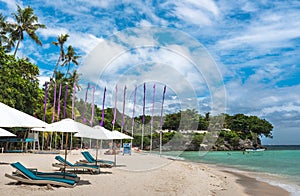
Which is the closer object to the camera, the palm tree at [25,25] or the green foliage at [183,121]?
the palm tree at [25,25]

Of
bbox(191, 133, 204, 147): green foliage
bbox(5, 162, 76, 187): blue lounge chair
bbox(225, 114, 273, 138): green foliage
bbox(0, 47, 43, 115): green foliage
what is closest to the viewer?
bbox(5, 162, 76, 187): blue lounge chair

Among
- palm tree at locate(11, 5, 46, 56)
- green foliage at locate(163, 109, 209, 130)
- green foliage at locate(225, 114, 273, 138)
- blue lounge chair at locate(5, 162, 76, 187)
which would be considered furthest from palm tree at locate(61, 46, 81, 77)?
green foliage at locate(225, 114, 273, 138)

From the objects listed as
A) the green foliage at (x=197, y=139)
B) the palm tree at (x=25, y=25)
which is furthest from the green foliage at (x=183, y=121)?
the palm tree at (x=25, y=25)

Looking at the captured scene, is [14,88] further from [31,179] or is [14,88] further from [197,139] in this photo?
[197,139]

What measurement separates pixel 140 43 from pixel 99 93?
22.4 metres

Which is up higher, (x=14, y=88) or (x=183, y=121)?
(x=14, y=88)

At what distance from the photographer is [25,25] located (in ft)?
107

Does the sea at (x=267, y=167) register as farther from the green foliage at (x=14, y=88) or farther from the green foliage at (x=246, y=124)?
the green foliage at (x=246, y=124)

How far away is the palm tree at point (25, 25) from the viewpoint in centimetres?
3209

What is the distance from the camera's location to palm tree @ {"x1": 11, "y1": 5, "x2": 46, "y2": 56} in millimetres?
32094

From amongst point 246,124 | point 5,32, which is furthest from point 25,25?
point 246,124

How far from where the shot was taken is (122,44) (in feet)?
58.4

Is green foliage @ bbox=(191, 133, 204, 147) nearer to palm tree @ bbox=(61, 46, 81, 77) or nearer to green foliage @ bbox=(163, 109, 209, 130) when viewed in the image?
green foliage @ bbox=(163, 109, 209, 130)

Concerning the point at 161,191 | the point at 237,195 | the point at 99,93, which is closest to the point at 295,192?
the point at 237,195
